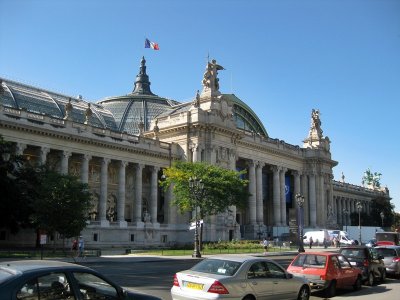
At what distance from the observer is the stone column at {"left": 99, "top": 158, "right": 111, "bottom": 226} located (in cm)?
6085

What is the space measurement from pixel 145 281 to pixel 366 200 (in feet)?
452

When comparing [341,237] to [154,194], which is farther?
[341,237]

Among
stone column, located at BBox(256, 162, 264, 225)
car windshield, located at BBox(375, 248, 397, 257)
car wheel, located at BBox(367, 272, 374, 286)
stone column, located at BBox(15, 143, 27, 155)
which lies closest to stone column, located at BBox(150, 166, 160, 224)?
stone column, located at BBox(15, 143, 27, 155)

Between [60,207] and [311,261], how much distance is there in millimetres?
26739

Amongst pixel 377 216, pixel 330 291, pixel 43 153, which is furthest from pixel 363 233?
pixel 330 291

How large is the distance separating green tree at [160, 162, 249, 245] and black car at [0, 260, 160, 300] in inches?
1741

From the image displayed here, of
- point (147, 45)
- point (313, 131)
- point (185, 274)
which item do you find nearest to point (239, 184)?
point (147, 45)

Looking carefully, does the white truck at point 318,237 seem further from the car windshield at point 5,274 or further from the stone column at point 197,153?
the car windshield at point 5,274

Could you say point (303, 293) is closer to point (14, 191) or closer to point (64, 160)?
point (14, 191)

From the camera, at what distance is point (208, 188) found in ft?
180

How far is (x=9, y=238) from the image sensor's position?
51375mm

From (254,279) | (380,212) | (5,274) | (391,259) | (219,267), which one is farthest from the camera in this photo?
(380,212)

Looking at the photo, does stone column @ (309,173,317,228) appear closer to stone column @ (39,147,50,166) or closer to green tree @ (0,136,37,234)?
stone column @ (39,147,50,166)

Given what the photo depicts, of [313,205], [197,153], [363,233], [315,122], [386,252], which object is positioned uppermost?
[315,122]
